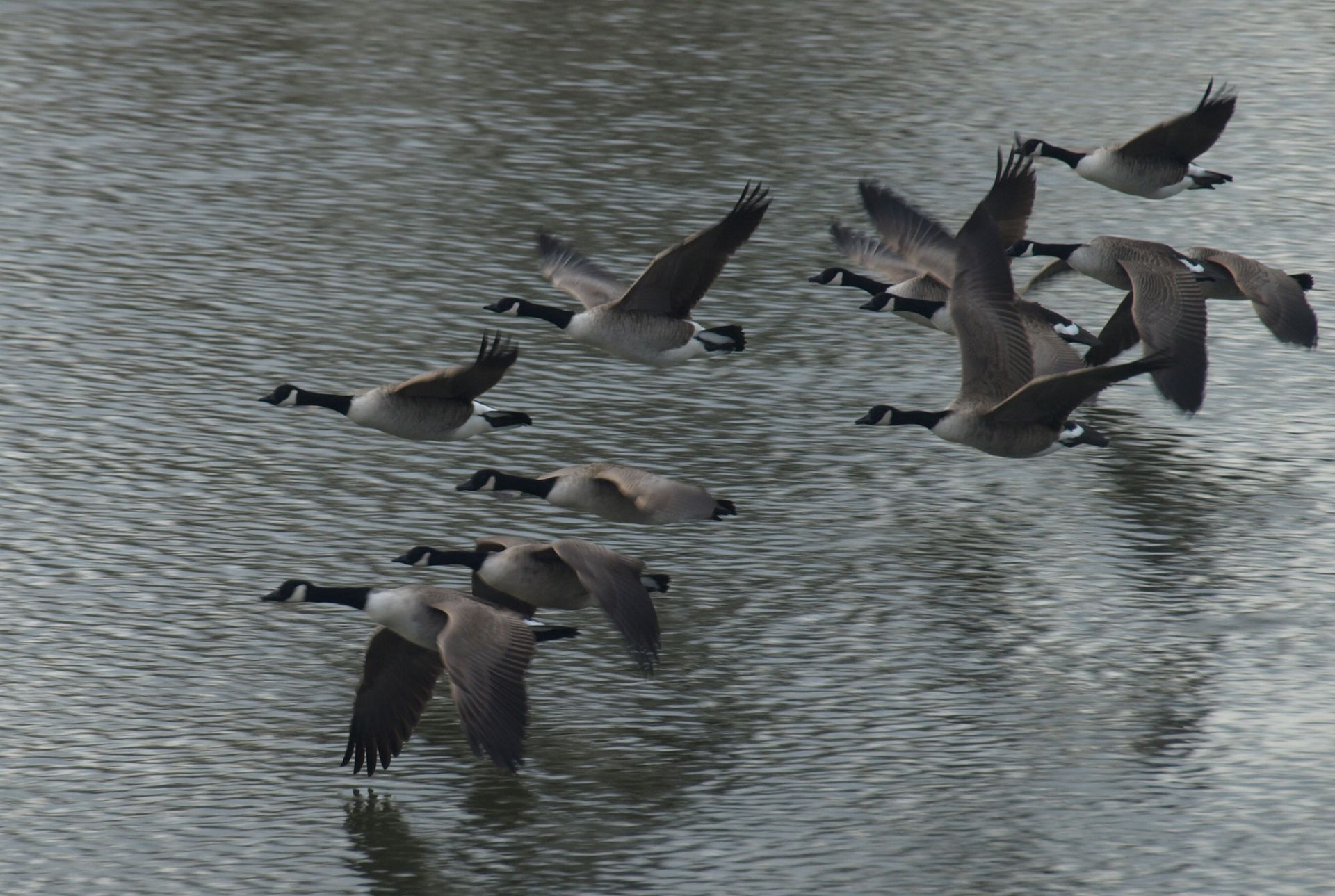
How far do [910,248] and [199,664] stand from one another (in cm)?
566

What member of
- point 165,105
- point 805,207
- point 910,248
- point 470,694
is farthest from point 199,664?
point 165,105

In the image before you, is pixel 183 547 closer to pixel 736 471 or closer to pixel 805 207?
pixel 736 471

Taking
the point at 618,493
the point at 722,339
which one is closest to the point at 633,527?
the point at 722,339

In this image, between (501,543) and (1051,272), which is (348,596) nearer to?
(501,543)

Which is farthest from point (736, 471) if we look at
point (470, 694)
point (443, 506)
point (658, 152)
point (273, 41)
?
point (273, 41)

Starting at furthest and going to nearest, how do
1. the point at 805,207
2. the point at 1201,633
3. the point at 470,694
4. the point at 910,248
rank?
the point at 805,207 → the point at 910,248 → the point at 1201,633 → the point at 470,694

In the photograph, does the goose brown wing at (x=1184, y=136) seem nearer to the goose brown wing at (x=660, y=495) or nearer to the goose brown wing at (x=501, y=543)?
the goose brown wing at (x=660, y=495)

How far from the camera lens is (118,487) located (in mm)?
10398

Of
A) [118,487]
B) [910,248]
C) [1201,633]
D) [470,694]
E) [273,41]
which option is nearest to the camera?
[470,694]

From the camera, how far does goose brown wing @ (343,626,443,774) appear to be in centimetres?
762

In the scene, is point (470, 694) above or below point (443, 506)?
above

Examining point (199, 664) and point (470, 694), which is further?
point (199, 664)

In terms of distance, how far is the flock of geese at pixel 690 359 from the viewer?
764 cm

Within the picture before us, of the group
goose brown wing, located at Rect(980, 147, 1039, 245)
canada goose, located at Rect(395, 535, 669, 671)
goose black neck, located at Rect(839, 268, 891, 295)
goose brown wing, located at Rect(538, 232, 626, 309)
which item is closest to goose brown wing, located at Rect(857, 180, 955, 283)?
goose black neck, located at Rect(839, 268, 891, 295)
